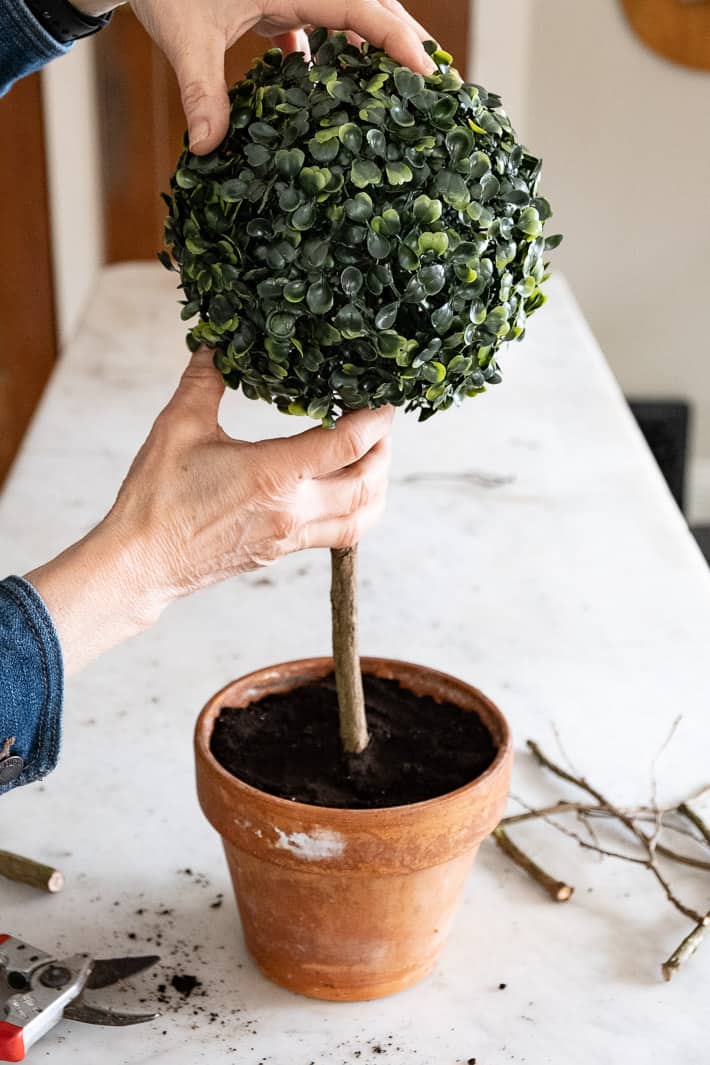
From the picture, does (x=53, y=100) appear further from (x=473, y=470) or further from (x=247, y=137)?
(x=247, y=137)

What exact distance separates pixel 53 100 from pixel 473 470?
226cm

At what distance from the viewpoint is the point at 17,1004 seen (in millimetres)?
875

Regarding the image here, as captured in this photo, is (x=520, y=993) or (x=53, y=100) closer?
(x=520, y=993)

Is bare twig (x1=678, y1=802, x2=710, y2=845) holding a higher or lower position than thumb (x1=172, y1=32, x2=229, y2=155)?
lower

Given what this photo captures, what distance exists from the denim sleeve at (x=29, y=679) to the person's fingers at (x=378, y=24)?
0.46 meters

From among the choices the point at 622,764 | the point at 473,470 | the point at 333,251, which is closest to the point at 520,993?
the point at 622,764

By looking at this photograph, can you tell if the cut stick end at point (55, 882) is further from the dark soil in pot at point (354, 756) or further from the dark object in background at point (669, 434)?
the dark object in background at point (669, 434)

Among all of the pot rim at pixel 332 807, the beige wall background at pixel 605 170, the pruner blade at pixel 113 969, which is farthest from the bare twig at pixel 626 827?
the beige wall background at pixel 605 170

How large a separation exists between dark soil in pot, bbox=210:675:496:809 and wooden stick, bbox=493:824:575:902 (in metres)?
0.11

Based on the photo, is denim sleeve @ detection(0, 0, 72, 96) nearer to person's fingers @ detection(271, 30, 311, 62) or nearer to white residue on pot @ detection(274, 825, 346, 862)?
person's fingers @ detection(271, 30, 311, 62)

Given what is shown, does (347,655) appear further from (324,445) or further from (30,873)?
(30,873)

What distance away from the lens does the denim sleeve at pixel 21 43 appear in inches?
45.5

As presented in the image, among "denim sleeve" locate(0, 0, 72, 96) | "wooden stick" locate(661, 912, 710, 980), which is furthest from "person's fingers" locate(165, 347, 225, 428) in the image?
"wooden stick" locate(661, 912, 710, 980)

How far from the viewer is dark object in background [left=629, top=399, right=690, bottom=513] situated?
371 cm
